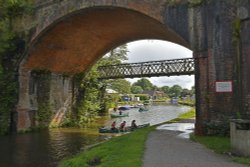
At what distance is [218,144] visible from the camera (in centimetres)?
1195

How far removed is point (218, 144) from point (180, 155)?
249cm

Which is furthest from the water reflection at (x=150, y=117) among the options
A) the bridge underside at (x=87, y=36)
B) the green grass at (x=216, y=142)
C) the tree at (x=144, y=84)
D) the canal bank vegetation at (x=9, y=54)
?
the tree at (x=144, y=84)

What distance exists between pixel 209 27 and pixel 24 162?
953cm

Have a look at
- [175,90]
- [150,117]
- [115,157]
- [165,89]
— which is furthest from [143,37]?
[165,89]

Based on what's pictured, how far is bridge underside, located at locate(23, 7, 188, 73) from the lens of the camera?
19250mm

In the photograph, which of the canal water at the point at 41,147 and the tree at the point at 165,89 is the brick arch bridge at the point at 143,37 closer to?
the canal water at the point at 41,147

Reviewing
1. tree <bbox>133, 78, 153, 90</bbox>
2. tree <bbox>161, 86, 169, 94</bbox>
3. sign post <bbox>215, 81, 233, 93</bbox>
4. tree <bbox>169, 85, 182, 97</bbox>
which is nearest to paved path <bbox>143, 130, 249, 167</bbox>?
sign post <bbox>215, 81, 233, 93</bbox>

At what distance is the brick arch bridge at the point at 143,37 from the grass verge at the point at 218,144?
37.4 inches

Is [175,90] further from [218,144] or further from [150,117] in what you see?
[218,144]

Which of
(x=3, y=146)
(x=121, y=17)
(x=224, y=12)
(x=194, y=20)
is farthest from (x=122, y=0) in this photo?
(x=3, y=146)

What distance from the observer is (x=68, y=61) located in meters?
25.5

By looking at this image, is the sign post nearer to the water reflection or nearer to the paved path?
the paved path

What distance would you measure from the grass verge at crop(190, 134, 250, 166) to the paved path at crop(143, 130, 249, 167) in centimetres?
28

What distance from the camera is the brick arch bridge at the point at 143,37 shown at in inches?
543
